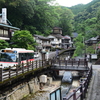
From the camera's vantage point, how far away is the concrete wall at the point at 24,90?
12500mm

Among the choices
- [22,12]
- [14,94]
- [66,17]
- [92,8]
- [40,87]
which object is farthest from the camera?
[92,8]

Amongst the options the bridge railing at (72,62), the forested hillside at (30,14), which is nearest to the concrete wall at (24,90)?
the bridge railing at (72,62)

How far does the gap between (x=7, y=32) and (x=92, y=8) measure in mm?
73050

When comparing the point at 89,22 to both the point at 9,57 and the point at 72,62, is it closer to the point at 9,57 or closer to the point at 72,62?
the point at 72,62

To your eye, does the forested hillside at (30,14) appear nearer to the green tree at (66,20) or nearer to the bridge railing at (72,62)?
the green tree at (66,20)

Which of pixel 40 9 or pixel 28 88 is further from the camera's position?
pixel 40 9

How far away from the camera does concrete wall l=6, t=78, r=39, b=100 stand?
12500mm

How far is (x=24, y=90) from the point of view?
579 inches

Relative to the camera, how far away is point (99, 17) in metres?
37.3

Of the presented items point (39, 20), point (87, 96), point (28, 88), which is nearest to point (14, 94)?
point (28, 88)

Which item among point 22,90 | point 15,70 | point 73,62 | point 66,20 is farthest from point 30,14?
point 22,90

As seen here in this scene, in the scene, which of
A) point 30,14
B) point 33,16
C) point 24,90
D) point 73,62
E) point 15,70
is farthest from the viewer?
point 33,16

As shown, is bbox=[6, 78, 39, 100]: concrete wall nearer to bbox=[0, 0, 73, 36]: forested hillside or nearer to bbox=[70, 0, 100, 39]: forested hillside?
bbox=[70, 0, 100, 39]: forested hillside

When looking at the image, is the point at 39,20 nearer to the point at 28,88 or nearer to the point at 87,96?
the point at 28,88
